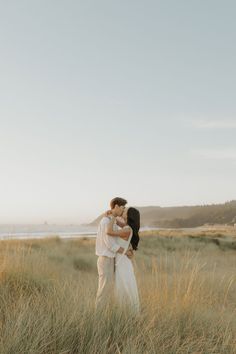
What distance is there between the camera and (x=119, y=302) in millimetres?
5809

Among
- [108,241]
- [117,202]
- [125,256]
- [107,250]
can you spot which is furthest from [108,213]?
[125,256]

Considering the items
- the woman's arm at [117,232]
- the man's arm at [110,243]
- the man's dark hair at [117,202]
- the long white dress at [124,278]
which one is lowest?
the long white dress at [124,278]

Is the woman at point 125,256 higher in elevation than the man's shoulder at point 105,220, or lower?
lower

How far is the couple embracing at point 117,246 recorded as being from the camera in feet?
22.9

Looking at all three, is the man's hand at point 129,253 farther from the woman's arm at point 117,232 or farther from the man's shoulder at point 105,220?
the man's shoulder at point 105,220

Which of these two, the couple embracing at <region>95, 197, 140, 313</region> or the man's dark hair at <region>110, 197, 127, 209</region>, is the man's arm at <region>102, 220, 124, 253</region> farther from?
the man's dark hair at <region>110, 197, 127, 209</region>

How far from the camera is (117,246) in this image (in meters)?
7.07

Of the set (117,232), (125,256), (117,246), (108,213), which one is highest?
(108,213)

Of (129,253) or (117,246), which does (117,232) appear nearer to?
(117,246)

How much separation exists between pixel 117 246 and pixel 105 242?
0.53 ft

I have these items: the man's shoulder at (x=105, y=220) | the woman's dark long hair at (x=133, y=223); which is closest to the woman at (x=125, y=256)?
the woman's dark long hair at (x=133, y=223)

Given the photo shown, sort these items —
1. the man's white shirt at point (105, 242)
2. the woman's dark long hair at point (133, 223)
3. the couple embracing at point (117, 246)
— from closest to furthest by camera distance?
the couple embracing at point (117, 246) < the man's white shirt at point (105, 242) < the woman's dark long hair at point (133, 223)

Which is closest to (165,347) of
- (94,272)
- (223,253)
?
(94,272)

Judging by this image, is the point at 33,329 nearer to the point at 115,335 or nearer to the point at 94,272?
the point at 115,335
